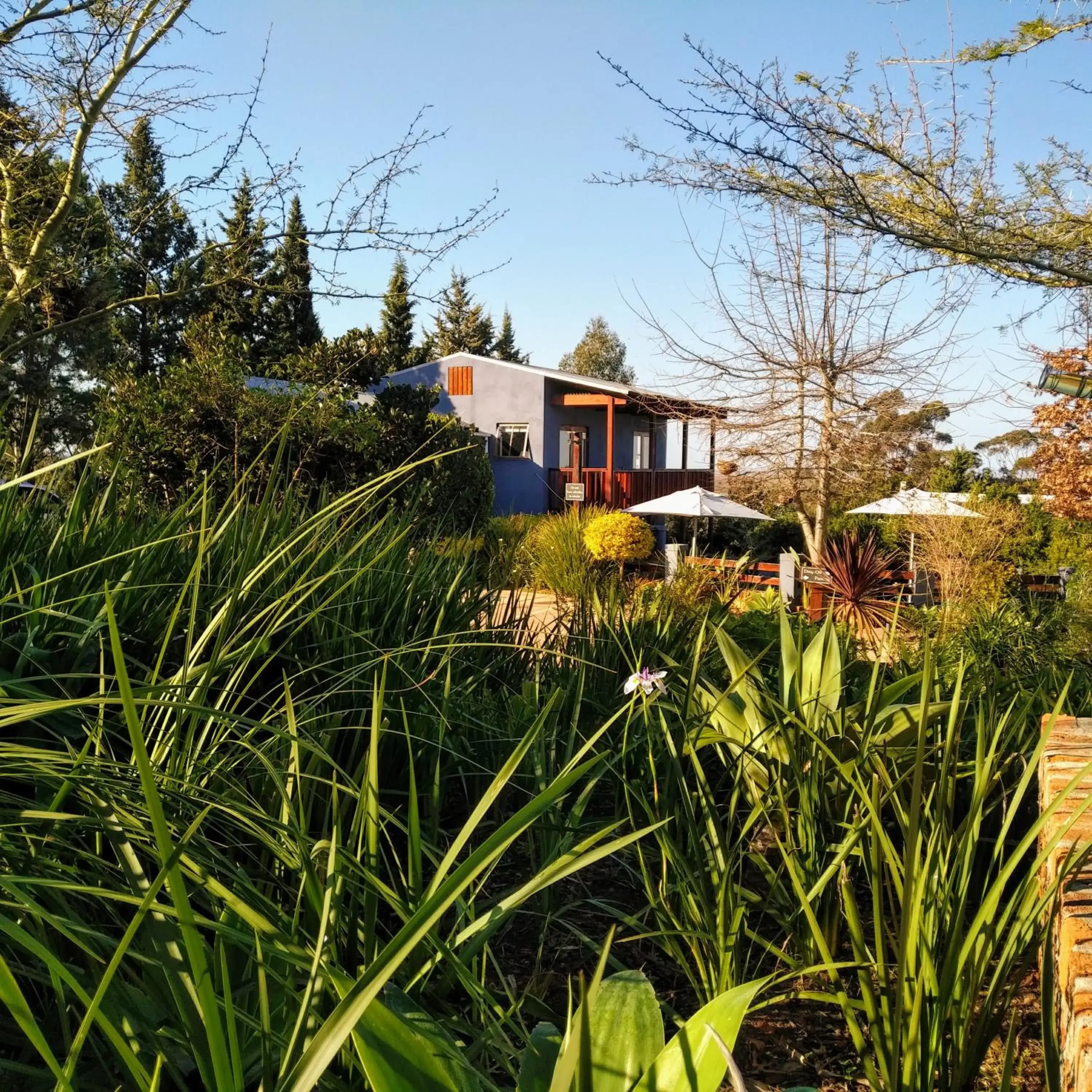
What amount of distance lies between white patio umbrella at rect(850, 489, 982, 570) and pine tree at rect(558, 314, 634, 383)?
41658 millimetres

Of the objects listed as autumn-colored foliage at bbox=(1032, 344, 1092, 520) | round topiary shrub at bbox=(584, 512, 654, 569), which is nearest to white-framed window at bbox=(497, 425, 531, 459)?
round topiary shrub at bbox=(584, 512, 654, 569)

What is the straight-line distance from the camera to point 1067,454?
15320 mm

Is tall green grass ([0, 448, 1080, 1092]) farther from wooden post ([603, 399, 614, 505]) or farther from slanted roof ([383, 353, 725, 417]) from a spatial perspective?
wooden post ([603, 399, 614, 505])

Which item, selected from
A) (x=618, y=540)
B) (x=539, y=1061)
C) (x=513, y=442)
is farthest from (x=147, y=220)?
(x=513, y=442)

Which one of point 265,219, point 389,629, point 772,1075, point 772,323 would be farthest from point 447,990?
point 772,323

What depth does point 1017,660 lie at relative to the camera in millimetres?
5793

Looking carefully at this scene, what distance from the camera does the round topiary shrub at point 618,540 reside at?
573 inches

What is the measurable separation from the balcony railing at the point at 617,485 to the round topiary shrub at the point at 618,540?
7.36 metres

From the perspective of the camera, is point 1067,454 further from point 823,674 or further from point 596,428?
point 823,674

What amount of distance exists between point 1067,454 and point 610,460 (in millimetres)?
10327

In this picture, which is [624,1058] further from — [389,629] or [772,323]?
[772,323]

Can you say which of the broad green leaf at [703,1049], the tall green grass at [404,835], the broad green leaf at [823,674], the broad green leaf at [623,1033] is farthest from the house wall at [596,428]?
the broad green leaf at [703,1049]

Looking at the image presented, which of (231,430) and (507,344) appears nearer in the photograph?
(231,430)

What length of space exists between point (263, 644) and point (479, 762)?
0.82 m
